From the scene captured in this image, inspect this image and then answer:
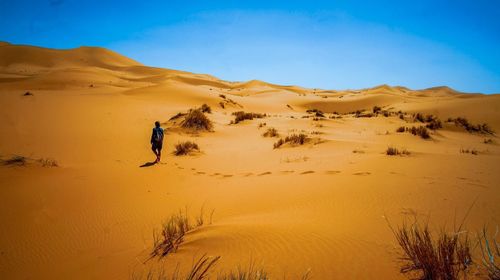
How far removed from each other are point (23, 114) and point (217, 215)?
14.2 m

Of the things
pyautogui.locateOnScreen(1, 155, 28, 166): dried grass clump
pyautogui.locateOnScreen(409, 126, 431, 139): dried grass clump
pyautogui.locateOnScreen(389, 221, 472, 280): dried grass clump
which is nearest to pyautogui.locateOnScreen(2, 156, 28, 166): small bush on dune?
pyautogui.locateOnScreen(1, 155, 28, 166): dried grass clump

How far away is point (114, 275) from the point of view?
8.70 ft

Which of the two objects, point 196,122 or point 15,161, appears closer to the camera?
point 15,161

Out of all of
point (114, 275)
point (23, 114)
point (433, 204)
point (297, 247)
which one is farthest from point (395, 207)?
point (23, 114)

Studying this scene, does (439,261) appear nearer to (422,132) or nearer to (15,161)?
(15,161)

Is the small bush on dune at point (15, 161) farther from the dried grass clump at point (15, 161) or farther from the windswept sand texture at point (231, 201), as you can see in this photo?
the windswept sand texture at point (231, 201)

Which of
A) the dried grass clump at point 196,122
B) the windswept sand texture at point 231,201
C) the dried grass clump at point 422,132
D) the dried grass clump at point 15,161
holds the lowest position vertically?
the windswept sand texture at point 231,201

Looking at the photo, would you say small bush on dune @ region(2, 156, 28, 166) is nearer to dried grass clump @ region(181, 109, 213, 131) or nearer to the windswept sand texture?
the windswept sand texture

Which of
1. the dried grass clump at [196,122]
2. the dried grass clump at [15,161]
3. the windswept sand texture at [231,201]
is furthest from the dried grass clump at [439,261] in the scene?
the dried grass clump at [196,122]

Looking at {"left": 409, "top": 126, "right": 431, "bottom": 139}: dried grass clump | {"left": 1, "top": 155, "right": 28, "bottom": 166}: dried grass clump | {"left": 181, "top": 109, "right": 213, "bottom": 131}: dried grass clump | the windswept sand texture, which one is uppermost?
{"left": 181, "top": 109, "right": 213, "bottom": 131}: dried grass clump

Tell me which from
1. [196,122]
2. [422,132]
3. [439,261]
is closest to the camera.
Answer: [439,261]

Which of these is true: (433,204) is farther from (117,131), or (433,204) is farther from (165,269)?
(117,131)

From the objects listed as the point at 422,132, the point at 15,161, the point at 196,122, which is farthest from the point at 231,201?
the point at 422,132

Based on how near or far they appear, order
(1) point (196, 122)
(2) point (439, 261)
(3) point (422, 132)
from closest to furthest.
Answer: (2) point (439, 261), (3) point (422, 132), (1) point (196, 122)
